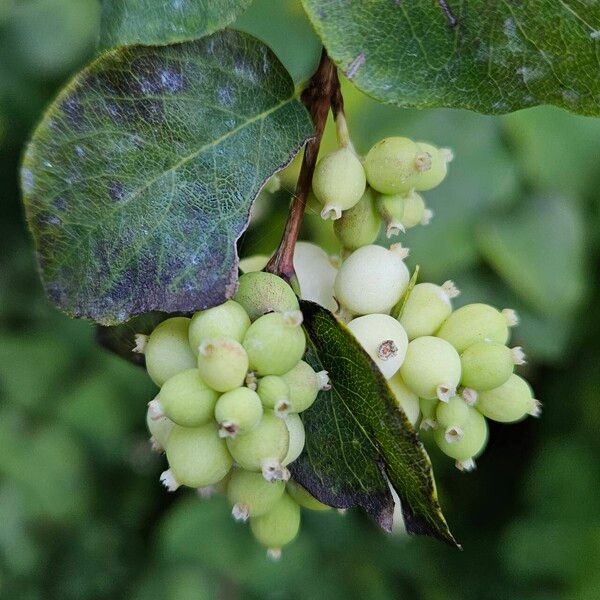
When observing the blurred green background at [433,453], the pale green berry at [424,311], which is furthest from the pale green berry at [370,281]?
the blurred green background at [433,453]

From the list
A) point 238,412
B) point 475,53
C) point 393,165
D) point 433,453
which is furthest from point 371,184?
Answer: point 433,453

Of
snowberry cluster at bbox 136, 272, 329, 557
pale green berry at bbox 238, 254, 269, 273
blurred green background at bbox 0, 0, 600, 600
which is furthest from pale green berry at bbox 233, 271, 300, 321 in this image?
blurred green background at bbox 0, 0, 600, 600

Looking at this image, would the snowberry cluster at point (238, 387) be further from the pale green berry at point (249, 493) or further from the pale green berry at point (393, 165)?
the pale green berry at point (393, 165)

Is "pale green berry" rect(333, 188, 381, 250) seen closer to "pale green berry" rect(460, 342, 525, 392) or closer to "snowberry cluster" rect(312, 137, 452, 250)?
"snowberry cluster" rect(312, 137, 452, 250)

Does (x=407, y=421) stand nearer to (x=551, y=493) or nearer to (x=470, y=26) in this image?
(x=470, y=26)

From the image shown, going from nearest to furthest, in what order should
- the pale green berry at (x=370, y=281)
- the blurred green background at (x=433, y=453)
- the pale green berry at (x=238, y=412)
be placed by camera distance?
the pale green berry at (x=238, y=412), the pale green berry at (x=370, y=281), the blurred green background at (x=433, y=453)

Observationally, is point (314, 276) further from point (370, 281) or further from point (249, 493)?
point (249, 493)
